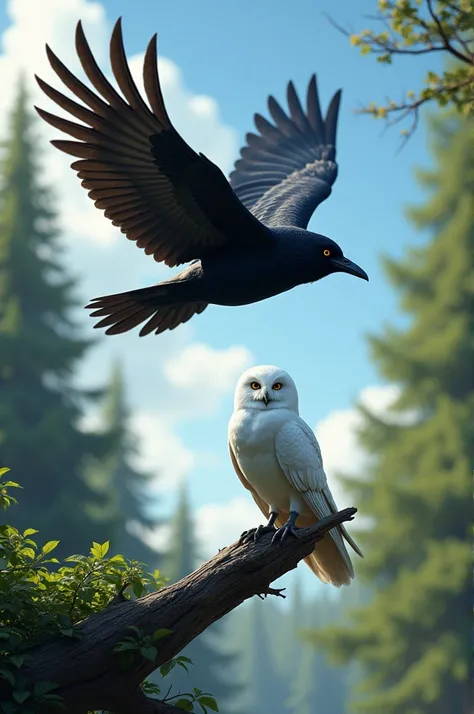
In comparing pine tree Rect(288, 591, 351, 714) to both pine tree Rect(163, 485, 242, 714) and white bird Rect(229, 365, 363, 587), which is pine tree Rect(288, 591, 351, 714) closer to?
pine tree Rect(163, 485, 242, 714)

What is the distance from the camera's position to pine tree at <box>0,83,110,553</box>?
52.4 ft

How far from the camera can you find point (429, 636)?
674 inches

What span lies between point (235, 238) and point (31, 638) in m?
1.68

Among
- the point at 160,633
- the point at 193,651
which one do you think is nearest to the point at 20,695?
the point at 160,633

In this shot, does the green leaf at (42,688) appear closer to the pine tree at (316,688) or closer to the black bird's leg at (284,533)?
the black bird's leg at (284,533)

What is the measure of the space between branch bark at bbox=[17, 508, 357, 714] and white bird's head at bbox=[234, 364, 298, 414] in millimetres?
540

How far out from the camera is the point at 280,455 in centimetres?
366

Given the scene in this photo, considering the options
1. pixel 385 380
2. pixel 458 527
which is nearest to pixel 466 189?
pixel 385 380

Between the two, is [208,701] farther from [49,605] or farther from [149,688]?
[49,605]

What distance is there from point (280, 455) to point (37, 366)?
46.9ft

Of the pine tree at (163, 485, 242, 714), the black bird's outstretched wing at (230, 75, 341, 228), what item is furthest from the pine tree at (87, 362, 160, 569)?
the black bird's outstretched wing at (230, 75, 341, 228)

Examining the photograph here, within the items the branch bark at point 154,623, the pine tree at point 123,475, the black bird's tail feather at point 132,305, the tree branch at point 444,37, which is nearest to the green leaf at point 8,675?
the branch bark at point 154,623

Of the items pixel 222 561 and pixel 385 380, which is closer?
pixel 222 561

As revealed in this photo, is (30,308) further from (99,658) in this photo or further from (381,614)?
(99,658)
